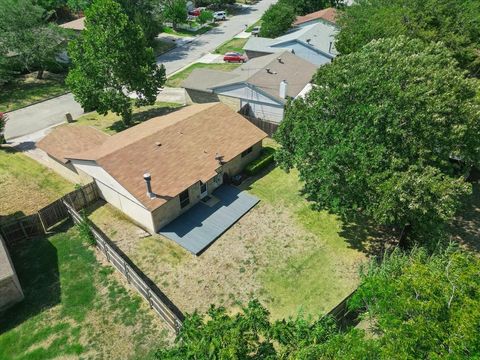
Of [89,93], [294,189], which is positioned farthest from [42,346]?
[89,93]

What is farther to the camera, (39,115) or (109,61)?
(39,115)

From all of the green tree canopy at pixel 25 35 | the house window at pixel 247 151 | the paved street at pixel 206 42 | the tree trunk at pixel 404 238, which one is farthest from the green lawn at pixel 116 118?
the tree trunk at pixel 404 238

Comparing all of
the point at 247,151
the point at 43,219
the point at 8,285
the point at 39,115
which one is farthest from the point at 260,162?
the point at 39,115

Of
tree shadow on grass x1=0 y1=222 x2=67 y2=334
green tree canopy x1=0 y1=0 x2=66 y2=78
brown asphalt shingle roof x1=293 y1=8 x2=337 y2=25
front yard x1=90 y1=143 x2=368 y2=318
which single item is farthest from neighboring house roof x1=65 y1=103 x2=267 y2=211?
brown asphalt shingle roof x1=293 y1=8 x2=337 y2=25

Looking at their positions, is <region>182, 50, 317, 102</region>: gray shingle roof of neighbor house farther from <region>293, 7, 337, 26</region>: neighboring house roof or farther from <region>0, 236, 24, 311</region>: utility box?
<region>0, 236, 24, 311</region>: utility box

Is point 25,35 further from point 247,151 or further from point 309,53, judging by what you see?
point 309,53
